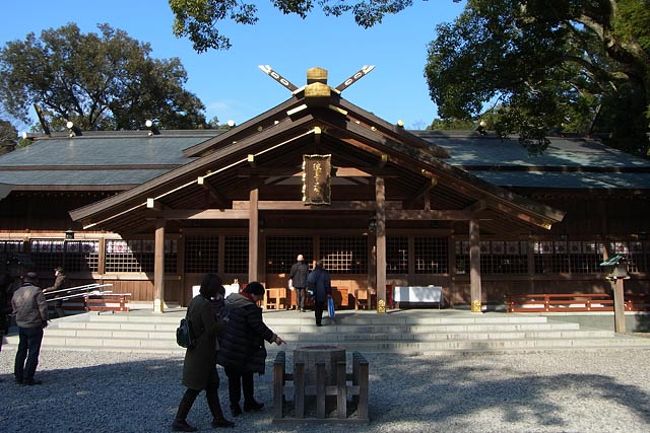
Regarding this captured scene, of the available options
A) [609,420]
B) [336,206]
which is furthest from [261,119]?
[609,420]

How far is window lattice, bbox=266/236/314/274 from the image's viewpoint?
16.2 metres

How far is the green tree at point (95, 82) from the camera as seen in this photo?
35594 mm

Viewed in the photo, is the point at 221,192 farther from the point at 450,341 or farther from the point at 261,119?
the point at 450,341

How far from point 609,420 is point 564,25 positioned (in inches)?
362

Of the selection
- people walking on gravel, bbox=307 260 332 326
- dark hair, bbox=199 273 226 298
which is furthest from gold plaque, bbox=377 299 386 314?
dark hair, bbox=199 273 226 298

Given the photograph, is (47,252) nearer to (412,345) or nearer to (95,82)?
(412,345)

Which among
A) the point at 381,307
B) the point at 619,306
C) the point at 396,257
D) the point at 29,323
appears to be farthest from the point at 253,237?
the point at 619,306

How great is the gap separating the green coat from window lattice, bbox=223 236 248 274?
10634 mm

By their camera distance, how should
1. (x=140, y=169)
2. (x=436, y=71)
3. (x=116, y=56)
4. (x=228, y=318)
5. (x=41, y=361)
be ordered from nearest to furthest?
(x=228, y=318)
(x=41, y=361)
(x=436, y=71)
(x=140, y=169)
(x=116, y=56)

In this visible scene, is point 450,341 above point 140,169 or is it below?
below

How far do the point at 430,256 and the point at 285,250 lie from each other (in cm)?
426

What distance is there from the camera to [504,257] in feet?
54.9

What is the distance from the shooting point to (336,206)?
517 inches

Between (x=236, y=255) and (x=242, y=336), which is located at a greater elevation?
(x=236, y=255)
